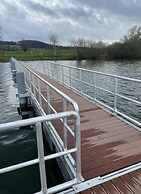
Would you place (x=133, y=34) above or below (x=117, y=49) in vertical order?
above

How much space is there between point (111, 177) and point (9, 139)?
4.47 metres

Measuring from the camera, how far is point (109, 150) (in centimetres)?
366

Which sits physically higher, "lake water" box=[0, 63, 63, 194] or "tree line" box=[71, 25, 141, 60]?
"tree line" box=[71, 25, 141, 60]

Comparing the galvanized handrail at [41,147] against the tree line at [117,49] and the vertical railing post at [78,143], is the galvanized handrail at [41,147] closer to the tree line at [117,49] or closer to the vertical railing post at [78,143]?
the vertical railing post at [78,143]

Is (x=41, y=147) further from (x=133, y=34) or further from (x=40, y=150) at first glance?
(x=133, y=34)

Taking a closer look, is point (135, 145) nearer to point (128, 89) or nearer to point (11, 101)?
point (11, 101)

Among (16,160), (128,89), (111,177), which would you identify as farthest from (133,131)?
(128,89)

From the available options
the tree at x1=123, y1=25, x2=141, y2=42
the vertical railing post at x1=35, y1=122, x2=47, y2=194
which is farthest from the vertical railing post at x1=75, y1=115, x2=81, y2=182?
the tree at x1=123, y1=25, x2=141, y2=42

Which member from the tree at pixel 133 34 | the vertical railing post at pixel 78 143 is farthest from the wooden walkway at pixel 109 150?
the tree at pixel 133 34

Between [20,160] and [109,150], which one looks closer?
[109,150]

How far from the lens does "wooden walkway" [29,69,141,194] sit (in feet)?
9.12

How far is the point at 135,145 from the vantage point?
3.82 m

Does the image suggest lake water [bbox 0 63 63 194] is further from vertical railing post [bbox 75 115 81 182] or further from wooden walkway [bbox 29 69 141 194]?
vertical railing post [bbox 75 115 81 182]

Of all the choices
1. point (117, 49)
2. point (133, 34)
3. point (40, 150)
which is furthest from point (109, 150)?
point (133, 34)
